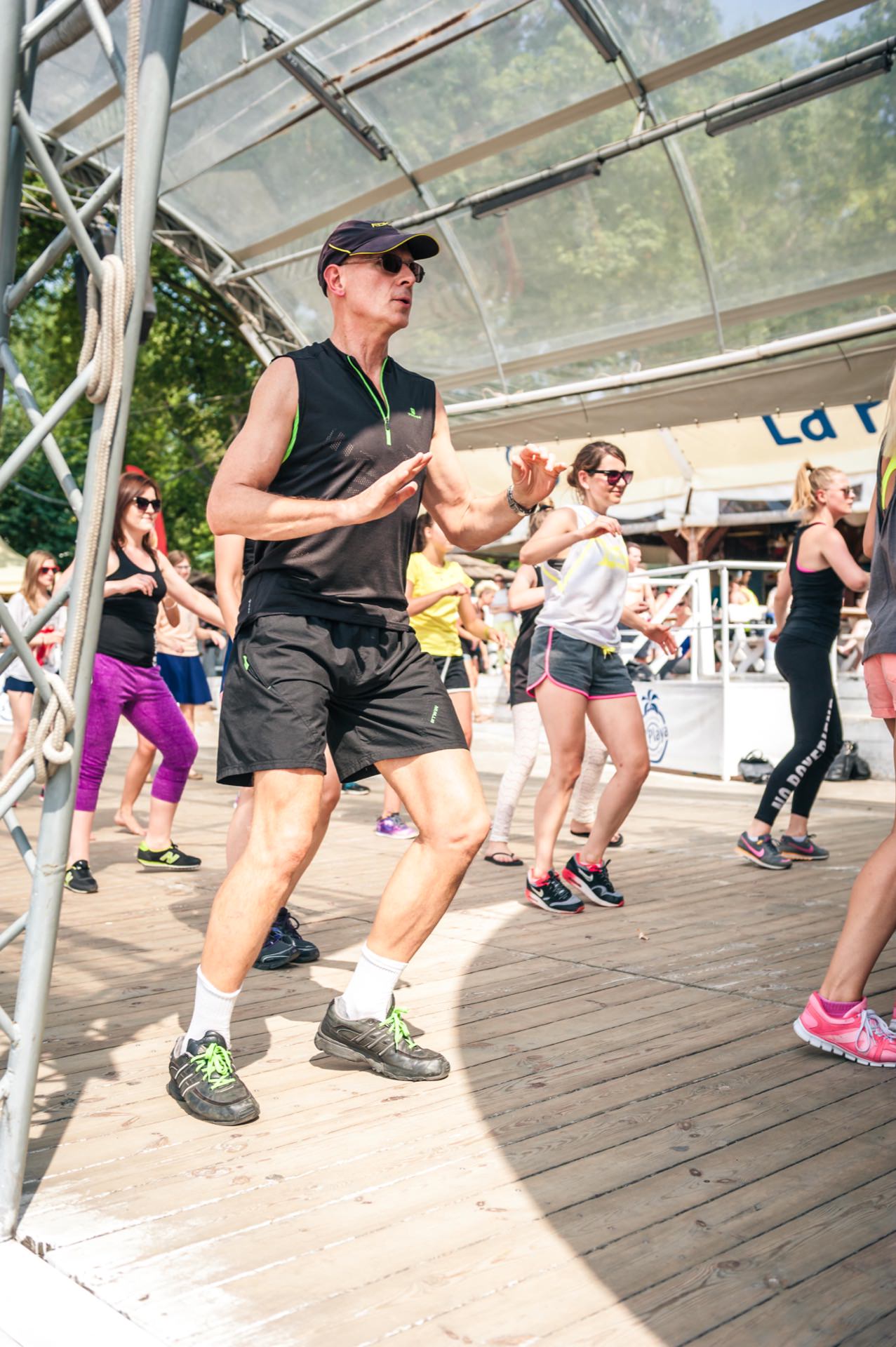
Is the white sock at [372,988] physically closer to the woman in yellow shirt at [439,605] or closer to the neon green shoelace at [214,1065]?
the neon green shoelace at [214,1065]

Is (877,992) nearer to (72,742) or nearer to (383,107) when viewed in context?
(72,742)

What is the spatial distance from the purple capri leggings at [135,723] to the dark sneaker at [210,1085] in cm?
295

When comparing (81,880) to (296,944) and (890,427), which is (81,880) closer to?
(296,944)

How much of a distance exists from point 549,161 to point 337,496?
11.8 metres

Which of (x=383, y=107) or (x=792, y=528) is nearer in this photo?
(x=383, y=107)

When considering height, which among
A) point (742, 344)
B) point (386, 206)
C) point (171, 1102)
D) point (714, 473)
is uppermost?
point (386, 206)

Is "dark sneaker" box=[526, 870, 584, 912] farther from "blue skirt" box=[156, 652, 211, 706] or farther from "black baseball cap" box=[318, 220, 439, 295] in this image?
"blue skirt" box=[156, 652, 211, 706]

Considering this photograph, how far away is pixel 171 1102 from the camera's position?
304cm

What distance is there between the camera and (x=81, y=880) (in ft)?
19.1

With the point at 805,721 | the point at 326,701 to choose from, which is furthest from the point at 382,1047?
the point at 805,721

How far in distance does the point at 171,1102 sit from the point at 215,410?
22844mm

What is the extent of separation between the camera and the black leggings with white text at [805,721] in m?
6.38

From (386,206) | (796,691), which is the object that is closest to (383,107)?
(386,206)

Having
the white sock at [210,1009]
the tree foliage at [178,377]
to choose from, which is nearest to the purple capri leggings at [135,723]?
the white sock at [210,1009]
